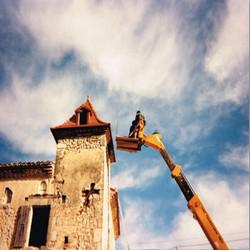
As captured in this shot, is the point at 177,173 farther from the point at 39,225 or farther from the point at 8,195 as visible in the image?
the point at 8,195

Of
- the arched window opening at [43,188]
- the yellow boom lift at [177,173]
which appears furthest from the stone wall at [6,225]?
the yellow boom lift at [177,173]

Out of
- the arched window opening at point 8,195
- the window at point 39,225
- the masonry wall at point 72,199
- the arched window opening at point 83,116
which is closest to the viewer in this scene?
the masonry wall at point 72,199

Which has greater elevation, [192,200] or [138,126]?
[138,126]

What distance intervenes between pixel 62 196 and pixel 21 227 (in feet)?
6.30

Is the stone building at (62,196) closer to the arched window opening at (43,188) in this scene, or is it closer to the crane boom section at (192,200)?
the arched window opening at (43,188)

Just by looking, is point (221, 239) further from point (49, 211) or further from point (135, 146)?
point (49, 211)

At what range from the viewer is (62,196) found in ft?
39.8

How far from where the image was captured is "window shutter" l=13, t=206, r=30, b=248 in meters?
11.2

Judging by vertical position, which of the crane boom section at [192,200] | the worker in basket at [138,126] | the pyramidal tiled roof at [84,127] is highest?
the pyramidal tiled roof at [84,127]

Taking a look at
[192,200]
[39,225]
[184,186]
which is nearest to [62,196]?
[39,225]

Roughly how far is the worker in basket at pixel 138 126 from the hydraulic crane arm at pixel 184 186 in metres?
0.22

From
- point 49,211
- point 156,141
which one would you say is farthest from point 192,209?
point 49,211

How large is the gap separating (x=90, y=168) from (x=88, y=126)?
6.80 feet

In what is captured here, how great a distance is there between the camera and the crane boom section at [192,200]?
31.5ft
